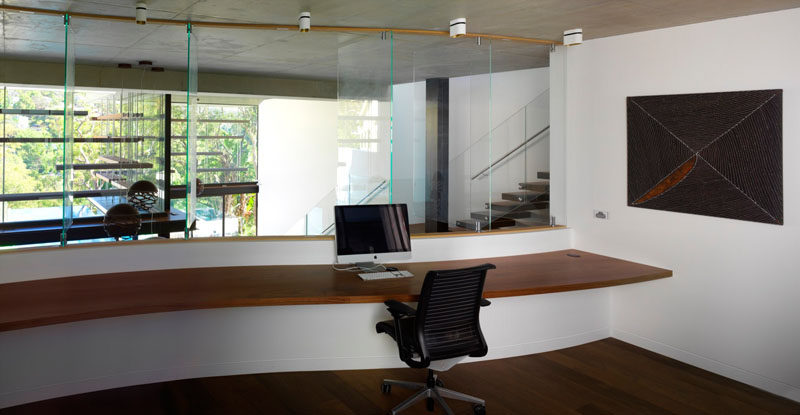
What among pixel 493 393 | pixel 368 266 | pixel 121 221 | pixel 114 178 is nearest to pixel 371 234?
pixel 368 266

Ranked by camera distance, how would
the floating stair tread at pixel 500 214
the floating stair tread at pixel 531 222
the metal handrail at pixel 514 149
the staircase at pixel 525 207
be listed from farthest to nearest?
the floating stair tread at pixel 531 222 → the staircase at pixel 525 207 → the metal handrail at pixel 514 149 → the floating stair tread at pixel 500 214

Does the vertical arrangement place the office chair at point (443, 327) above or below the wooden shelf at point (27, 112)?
below

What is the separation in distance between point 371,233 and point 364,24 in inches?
63.6

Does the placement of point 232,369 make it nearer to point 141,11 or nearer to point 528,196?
point 141,11

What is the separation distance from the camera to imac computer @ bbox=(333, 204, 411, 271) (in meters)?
4.37

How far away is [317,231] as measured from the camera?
22.2ft

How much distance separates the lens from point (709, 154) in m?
4.39

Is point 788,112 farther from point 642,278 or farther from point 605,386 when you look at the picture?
point 605,386

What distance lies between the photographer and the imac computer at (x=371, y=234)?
4.37 meters

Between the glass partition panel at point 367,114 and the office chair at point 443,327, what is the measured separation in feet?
4.92

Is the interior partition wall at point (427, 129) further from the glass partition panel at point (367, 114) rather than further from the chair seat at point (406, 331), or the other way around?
the chair seat at point (406, 331)

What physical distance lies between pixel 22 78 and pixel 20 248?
1172mm

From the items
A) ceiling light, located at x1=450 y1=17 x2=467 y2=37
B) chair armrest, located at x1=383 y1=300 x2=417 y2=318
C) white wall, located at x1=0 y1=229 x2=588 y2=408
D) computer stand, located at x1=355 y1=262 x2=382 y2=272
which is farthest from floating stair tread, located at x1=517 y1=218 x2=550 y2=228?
chair armrest, located at x1=383 y1=300 x2=417 y2=318

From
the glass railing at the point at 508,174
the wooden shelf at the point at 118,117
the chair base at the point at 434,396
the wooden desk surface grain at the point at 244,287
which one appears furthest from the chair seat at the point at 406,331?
the wooden shelf at the point at 118,117
